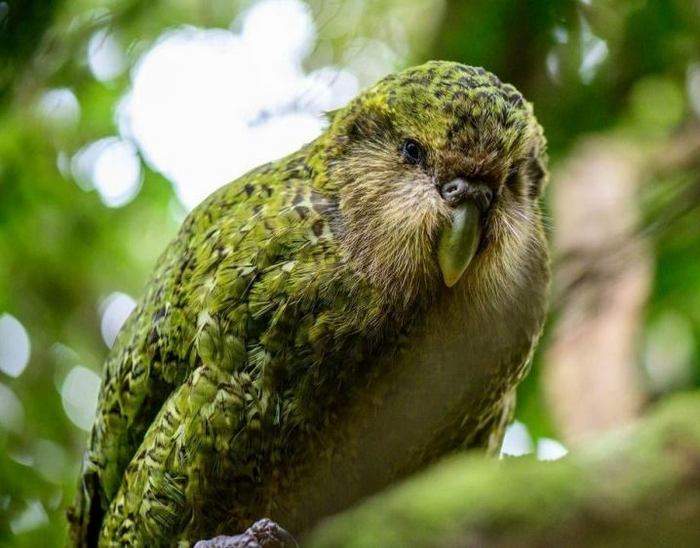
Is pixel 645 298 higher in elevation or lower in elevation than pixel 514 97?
lower

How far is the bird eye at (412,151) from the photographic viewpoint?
7.16ft

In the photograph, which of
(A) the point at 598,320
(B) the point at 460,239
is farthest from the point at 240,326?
(A) the point at 598,320

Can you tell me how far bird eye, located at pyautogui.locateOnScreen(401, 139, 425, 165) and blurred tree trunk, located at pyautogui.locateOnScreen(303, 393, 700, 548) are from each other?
1.32 m

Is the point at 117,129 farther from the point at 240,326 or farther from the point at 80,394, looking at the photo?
the point at 240,326

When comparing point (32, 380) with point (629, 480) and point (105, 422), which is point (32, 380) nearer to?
point (105, 422)

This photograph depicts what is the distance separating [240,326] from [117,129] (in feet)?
5.53

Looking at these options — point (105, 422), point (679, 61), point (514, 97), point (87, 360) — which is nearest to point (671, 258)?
point (679, 61)

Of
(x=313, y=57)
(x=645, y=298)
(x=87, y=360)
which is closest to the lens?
(x=313, y=57)

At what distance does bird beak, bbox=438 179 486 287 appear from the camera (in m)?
2.09

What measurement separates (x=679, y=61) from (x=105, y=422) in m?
1.82

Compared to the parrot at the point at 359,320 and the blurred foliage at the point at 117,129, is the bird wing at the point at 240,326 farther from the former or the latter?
the blurred foliage at the point at 117,129

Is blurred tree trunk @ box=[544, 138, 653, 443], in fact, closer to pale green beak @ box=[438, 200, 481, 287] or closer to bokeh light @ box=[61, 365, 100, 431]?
pale green beak @ box=[438, 200, 481, 287]

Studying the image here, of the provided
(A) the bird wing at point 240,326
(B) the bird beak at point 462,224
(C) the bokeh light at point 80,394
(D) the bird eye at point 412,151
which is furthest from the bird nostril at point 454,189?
(C) the bokeh light at point 80,394

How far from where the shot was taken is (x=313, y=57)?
2893 mm
